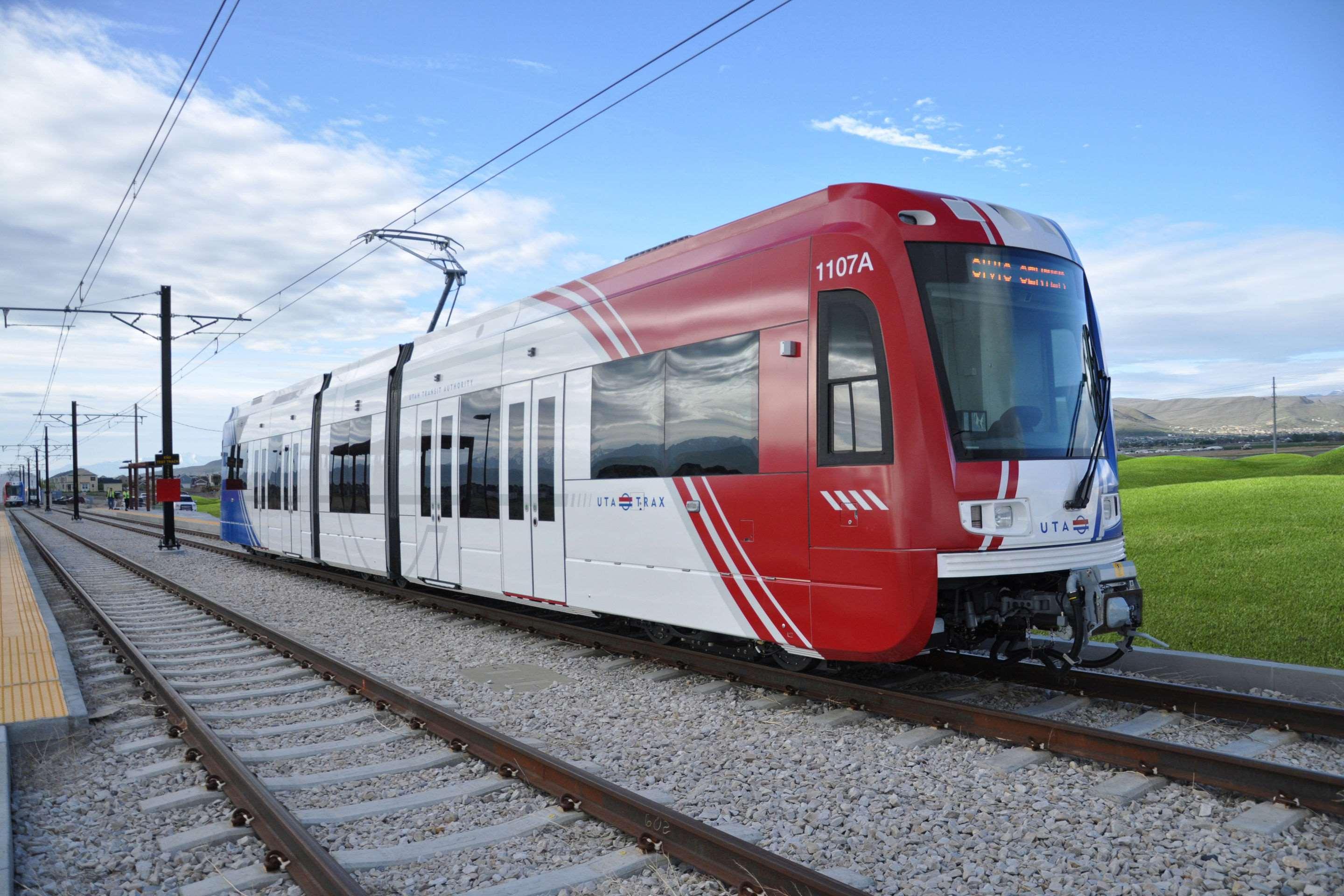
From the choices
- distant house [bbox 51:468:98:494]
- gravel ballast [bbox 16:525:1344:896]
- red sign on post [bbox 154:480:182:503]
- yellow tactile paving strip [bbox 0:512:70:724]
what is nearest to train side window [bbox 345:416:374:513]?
yellow tactile paving strip [bbox 0:512:70:724]

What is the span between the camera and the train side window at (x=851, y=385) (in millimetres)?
6094

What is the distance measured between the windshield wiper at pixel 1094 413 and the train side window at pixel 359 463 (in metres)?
10.2

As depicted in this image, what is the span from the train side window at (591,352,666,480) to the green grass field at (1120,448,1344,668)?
5329 mm

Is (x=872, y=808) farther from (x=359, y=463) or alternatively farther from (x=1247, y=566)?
(x=359, y=463)

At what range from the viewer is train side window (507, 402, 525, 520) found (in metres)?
9.81

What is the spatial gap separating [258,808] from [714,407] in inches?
164

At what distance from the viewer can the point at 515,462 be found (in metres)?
9.93

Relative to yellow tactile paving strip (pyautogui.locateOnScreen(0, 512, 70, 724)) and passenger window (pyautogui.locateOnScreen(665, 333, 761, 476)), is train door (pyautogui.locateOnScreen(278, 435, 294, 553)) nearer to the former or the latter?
yellow tactile paving strip (pyautogui.locateOnScreen(0, 512, 70, 724))

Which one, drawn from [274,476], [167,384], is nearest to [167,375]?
[167,384]

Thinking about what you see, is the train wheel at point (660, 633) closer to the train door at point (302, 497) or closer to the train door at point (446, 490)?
the train door at point (446, 490)

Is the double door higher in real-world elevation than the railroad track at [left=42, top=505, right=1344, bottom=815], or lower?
higher

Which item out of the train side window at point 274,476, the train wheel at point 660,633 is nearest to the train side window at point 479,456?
the train wheel at point 660,633

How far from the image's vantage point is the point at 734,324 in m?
7.19

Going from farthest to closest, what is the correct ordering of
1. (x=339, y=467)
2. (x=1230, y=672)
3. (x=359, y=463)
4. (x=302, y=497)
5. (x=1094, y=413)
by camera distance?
(x=302, y=497), (x=339, y=467), (x=359, y=463), (x=1230, y=672), (x=1094, y=413)
